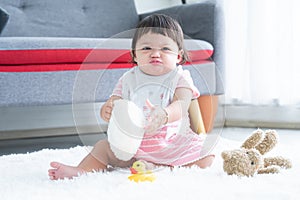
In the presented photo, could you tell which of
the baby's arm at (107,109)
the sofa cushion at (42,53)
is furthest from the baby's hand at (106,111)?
the sofa cushion at (42,53)

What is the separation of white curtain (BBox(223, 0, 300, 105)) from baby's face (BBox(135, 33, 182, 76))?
1.31 metres

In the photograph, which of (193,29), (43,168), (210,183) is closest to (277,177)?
(210,183)

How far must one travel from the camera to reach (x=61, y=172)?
0.99 meters

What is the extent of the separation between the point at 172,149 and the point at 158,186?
159 millimetres

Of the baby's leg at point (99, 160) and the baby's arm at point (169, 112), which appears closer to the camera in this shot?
the baby's arm at point (169, 112)

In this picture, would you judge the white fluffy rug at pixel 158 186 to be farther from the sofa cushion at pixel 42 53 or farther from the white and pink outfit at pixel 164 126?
the sofa cushion at pixel 42 53

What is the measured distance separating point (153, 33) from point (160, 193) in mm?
345

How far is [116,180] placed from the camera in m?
0.96

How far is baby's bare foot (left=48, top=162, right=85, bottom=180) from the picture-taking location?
99cm

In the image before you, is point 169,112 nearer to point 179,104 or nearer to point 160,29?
point 179,104

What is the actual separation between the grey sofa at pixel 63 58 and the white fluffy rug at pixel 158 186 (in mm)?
147

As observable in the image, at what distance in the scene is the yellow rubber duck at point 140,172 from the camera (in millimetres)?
958

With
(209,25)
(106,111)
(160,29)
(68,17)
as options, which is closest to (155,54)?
(160,29)

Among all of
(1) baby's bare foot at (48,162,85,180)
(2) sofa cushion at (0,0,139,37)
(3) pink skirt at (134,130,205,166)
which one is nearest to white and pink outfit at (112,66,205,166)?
(3) pink skirt at (134,130,205,166)
